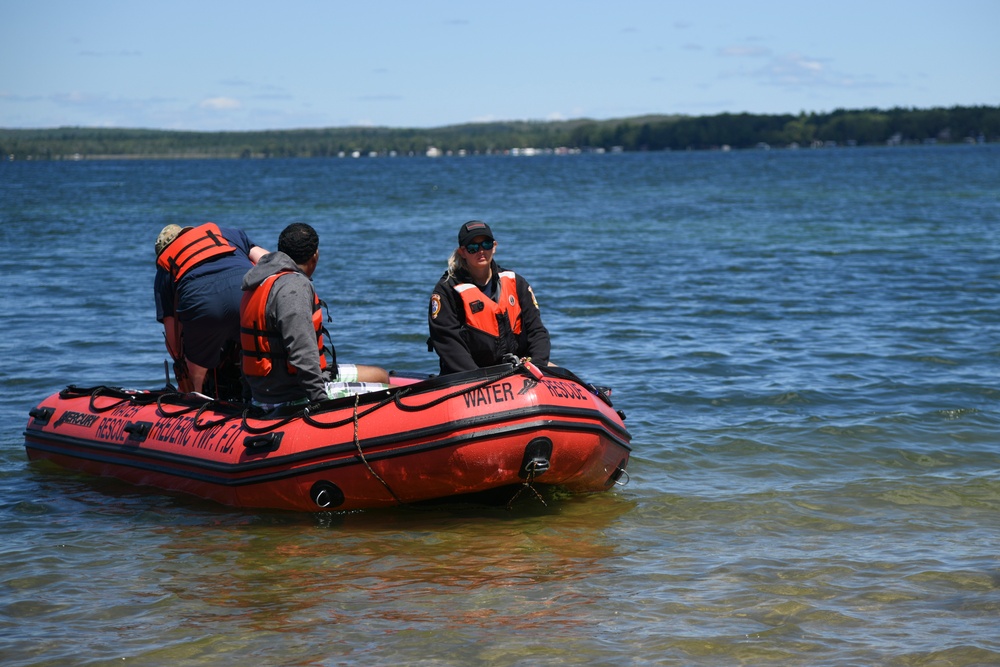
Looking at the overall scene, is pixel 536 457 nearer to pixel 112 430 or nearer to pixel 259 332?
pixel 259 332

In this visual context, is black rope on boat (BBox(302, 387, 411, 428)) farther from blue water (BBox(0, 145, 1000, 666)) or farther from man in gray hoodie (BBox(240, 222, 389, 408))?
blue water (BBox(0, 145, 1000, 666))

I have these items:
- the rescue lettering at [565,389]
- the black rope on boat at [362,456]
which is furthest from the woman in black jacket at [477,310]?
the black rope on boat at [362,456]

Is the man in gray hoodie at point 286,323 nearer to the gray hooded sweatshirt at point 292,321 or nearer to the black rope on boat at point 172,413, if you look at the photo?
the gray hooded sweatshirt at point 292,321

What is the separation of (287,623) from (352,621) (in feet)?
0.99

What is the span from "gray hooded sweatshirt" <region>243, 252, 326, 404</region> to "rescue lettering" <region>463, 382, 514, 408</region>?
0.96m

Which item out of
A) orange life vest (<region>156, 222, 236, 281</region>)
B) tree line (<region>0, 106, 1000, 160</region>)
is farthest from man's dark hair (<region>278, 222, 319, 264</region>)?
tree line (<region>0, 106, 1000, 160</region>)

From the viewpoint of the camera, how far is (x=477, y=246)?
618 centimetres

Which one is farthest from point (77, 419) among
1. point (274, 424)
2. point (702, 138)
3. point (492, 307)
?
point (702, 138)

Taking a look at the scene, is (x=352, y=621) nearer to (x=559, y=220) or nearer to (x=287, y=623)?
(x=287, y=623)

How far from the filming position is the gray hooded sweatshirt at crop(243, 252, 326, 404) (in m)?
6.09

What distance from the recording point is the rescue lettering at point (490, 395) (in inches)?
235

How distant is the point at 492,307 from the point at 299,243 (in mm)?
1192

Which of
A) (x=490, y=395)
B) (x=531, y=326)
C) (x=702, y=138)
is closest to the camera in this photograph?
(x=490, y=395)

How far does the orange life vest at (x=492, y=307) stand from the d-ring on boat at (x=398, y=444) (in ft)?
1.18
